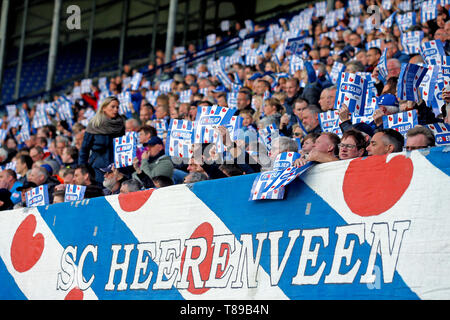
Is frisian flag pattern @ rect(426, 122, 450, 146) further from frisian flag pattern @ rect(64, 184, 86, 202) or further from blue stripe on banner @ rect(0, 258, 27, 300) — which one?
blue stripe on banner @ rect(0, 258, 27, 300)

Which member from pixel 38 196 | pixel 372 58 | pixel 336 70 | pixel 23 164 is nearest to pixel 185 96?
pixel 23 164

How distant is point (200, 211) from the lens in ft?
14.6

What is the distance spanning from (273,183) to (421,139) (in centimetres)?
104

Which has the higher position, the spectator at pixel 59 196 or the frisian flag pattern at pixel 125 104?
the frisian flag pattern at pixel 125 104

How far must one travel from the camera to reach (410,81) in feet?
20.0

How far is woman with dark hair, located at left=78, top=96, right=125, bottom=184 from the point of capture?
8406mm

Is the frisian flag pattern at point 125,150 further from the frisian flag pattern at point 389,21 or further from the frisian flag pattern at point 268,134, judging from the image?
the frisian flag pattern at point 389,21

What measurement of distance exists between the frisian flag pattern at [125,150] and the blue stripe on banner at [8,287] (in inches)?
67.8

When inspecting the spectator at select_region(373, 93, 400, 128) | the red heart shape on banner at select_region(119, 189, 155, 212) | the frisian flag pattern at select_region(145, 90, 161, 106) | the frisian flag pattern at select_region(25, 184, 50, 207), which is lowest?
the frisian flag pattern at select_region(25, 184, 50, 207)

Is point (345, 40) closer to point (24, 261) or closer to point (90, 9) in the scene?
point (24, 261)

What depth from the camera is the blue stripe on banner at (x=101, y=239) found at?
4.74 m

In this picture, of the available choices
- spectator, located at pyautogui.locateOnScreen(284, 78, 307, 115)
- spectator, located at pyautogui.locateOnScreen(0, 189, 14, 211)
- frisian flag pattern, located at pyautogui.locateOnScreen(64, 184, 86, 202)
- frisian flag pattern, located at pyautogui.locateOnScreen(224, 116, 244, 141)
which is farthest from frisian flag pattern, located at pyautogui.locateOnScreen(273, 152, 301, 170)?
spectator, located at pyautogui.locateOnScreen(0, 189, 14, 211)

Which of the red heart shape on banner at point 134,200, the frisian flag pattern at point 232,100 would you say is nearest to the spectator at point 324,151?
the red heart shape on banner at point 134,200
